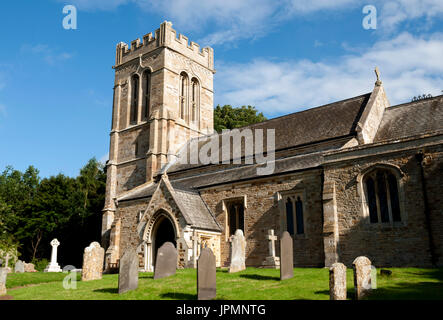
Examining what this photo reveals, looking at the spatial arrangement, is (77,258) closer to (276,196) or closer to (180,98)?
(180,98)

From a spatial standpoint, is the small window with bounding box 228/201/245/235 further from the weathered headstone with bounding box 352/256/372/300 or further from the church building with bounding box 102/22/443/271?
the weathered headstone with bounding box 352/256/372/300

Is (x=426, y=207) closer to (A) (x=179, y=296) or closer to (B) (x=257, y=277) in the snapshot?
(B) (x=257, y=277)

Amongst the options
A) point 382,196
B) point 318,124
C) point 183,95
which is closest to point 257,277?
point 382,196

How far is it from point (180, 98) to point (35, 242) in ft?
73.4

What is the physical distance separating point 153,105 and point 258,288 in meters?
25.5

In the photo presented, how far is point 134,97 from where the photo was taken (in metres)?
38.8

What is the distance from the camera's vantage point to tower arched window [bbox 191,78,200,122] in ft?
127

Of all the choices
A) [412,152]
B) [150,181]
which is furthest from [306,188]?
[150,181]

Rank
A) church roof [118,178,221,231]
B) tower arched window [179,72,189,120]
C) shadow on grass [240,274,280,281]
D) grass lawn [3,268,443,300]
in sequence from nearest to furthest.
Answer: grass lawn [3,268,443,300] → shadow on grass [240,274,280,281] → church roof [118,178,221,231] → tower arched window [179,72,189,120]

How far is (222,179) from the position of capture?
82.4 ft

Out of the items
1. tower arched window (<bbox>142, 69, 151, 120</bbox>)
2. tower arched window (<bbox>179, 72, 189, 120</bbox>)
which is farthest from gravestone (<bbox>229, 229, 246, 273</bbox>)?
tower arched window (<bbox>142, 69, 151, 120</bbox>)

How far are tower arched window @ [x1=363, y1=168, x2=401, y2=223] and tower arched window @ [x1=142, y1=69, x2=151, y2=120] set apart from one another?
23.0m

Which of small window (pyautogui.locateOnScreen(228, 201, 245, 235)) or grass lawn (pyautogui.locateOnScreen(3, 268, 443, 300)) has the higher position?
small window (pyautogui.locateOnScreen(228, 201, 245, 235))

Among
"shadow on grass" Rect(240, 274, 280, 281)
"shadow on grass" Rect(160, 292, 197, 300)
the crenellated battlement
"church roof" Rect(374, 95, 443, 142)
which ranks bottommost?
"shadow on grass" Rect(160, 292, 197, 300)
